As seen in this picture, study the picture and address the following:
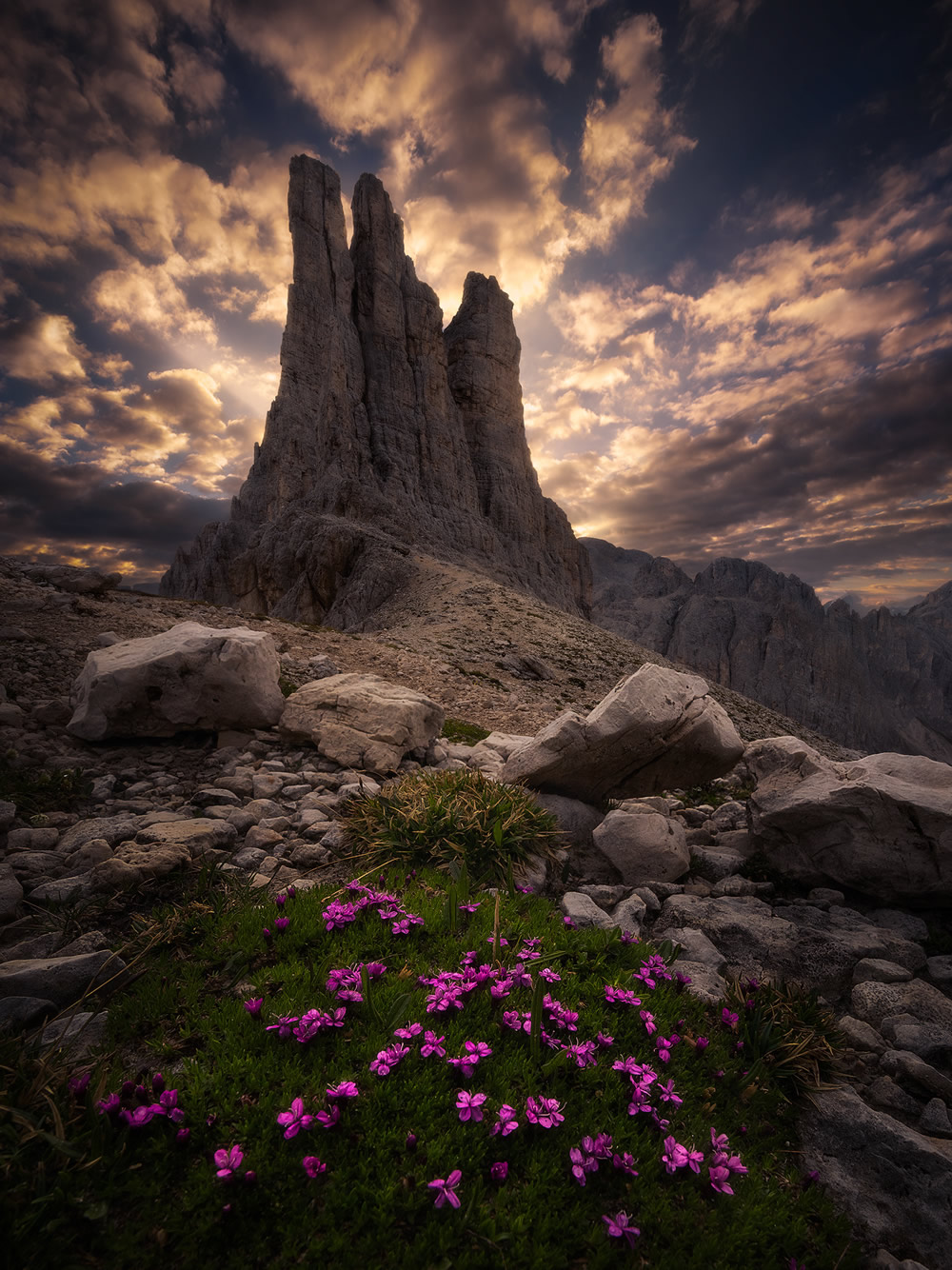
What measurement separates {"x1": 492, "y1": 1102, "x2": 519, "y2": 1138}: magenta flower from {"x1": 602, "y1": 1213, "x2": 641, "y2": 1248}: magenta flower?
1.76 feet

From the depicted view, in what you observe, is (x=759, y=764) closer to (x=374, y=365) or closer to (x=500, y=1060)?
(x=500, y=1060)

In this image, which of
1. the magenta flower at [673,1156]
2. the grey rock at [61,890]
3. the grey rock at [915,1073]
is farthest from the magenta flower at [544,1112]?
the grey rock at [61,890]

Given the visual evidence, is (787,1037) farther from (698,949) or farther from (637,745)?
(637,745)

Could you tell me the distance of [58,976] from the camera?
3.48 meters

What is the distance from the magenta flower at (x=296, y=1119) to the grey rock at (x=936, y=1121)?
13.3 feet

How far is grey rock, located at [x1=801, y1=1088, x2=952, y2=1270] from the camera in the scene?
2.84 meters

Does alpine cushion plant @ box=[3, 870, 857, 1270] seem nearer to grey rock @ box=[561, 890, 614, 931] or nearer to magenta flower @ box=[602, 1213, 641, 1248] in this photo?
magenta flower @ box=[602, 1213, 641, 1248]

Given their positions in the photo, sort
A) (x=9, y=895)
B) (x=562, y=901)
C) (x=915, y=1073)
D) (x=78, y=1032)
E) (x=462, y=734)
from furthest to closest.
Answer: (x=462, y=734) → (x=562, y=901) → (x=9, y=895) → (x=915, y=1073) → (x=78, y=1032)

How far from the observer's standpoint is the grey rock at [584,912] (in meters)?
4.94

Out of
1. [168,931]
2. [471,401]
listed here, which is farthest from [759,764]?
[471,401]

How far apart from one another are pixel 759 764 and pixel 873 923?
7.44 feet

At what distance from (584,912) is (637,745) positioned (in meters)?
2.90

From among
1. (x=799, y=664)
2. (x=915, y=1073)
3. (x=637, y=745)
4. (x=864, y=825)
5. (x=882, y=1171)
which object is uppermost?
(x=637, y=745)

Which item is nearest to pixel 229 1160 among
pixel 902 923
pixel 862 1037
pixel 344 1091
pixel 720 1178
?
pixel 344 1091
